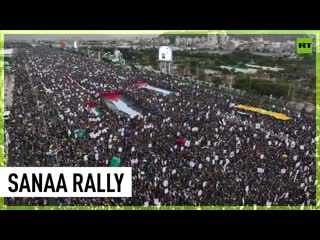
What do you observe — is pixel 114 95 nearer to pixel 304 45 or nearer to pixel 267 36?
pixel 267 36

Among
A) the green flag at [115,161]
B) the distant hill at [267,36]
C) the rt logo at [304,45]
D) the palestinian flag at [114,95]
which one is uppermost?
the distant hill at [267,36]

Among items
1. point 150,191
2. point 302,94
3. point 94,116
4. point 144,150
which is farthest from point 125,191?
point 302,94

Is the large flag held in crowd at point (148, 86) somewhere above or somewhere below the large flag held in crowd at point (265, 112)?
above

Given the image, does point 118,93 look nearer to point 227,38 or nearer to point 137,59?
point 137,59

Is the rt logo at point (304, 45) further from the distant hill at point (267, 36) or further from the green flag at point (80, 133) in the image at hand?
the green flag at point (80, 133)

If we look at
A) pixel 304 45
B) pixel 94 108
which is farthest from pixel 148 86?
pixel 304 45

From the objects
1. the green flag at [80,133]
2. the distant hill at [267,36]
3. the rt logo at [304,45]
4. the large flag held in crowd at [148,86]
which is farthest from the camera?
the large flag held in crowd at [148,86]

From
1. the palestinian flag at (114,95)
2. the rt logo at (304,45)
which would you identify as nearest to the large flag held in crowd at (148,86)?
the palestinian flag at (114,95)
